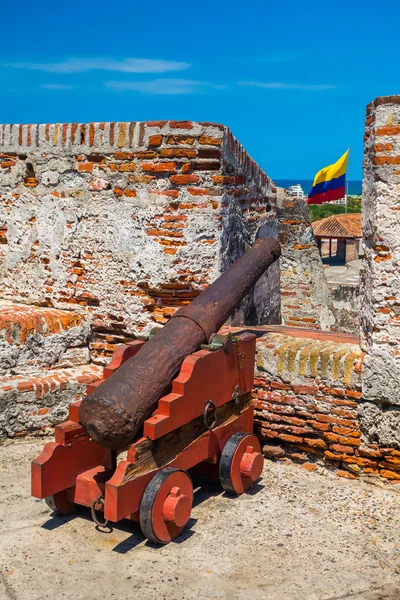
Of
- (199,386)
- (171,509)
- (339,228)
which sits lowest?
(171,509)

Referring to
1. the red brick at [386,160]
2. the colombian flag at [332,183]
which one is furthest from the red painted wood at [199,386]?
the colombian flag at [332,183]

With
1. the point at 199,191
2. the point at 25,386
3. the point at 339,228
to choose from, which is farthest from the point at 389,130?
the point at 339,228

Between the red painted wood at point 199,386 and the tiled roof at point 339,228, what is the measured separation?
121 ft

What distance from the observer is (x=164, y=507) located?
400 centimetres

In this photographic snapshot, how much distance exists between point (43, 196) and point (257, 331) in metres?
2.28

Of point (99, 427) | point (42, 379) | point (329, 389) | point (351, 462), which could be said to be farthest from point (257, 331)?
point (99, 427)

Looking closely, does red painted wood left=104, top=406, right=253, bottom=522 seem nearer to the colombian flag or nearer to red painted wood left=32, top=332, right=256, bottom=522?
red painted wood left=32, top=332, right=256, bottom=522

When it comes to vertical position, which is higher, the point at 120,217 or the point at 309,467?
the point at 120,217

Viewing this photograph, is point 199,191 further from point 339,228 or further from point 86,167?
point 339,228

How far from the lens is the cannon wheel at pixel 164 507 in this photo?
12.9 feet

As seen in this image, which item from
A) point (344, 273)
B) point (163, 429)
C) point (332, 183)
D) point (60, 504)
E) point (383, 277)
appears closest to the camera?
point (163, 429)

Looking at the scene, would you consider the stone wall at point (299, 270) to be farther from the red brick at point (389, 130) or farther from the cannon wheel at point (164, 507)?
the cannon wheel at point (164, 507)

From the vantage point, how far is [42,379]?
591cm

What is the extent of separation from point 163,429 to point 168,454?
0.23 meters
